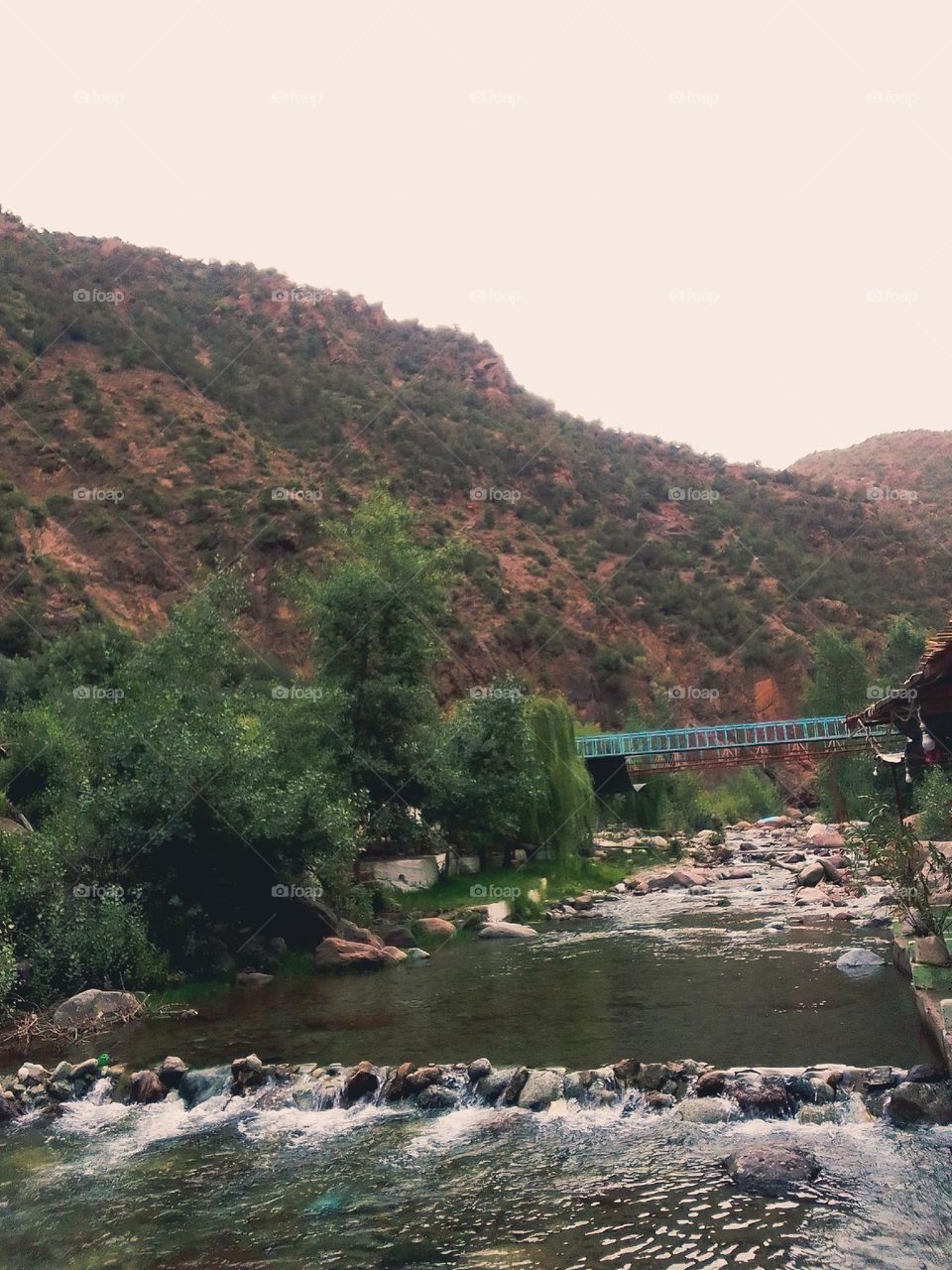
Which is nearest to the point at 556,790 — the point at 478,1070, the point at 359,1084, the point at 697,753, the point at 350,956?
the point at 350,956

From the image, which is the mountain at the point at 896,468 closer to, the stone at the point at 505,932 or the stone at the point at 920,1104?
the stone at the point at 505,932

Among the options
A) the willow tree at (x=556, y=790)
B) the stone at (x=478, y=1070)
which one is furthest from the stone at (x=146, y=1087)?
the willow tree at (x=556, y=790)

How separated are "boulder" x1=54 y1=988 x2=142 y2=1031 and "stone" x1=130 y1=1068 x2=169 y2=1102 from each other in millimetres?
3923

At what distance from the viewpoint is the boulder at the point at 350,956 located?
18.7m

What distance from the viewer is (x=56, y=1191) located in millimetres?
8516

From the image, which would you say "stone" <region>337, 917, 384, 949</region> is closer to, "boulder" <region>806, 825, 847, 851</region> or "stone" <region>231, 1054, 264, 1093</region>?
"stone" <region>231, 1054, 264, 1093</region>

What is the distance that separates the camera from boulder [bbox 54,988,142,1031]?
15.1 metres

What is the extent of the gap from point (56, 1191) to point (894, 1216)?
676 centimetres

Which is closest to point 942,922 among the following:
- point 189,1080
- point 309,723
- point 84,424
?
point 189,1080

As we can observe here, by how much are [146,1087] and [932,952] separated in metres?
9.16

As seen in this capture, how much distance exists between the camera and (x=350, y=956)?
18719 mm

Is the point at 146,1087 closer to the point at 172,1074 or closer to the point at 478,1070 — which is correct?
the point at 172,1074

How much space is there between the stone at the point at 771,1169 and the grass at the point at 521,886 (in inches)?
628

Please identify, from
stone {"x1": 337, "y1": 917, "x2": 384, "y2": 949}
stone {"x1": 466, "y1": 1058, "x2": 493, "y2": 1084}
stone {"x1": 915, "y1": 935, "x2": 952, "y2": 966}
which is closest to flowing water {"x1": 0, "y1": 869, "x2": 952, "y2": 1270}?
stone {"x1": 466, "y1": 1058, "x2": 493, "y2": 1084}
